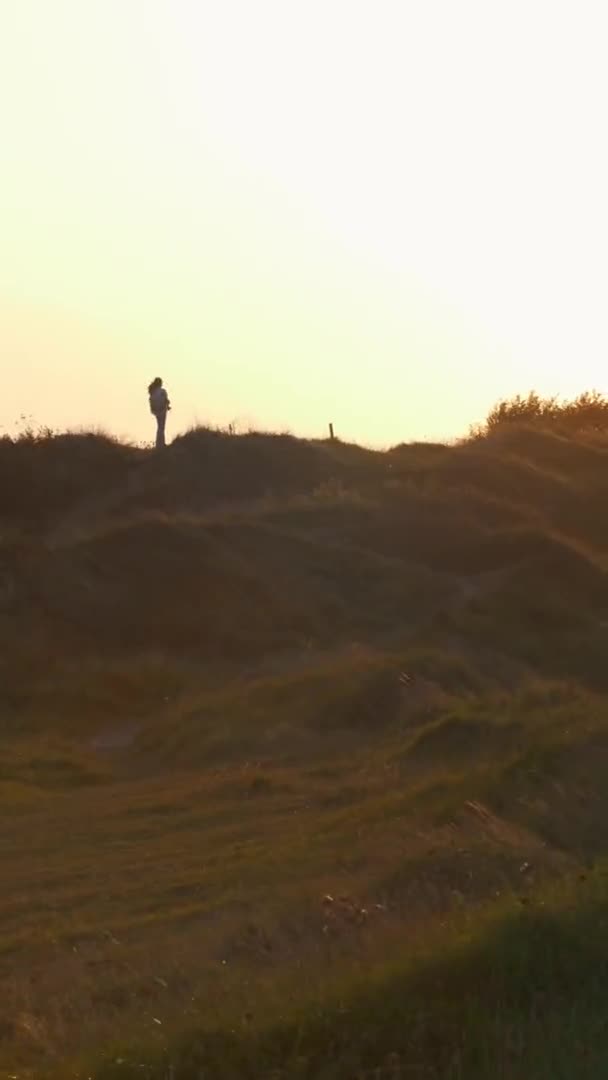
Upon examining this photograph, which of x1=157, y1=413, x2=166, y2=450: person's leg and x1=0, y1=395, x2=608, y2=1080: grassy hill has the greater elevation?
x1=157, y1=413, x2=166, y2=450: person's leg

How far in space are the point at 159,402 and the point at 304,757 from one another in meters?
20.1

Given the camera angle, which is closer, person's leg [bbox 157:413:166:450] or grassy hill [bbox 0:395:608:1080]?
grassy hill [bbox 0:395:608:1080]

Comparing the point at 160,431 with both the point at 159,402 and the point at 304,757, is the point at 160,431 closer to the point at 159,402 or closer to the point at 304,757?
the point at 159,402

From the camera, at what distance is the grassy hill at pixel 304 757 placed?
7.27m

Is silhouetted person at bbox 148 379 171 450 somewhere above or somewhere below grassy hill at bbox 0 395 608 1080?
above

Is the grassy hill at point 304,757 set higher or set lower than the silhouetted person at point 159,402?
lower

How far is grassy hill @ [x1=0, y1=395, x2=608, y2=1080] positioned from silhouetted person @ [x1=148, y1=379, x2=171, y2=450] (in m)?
0.95

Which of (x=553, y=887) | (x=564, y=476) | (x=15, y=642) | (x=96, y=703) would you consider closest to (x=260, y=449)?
(x=564, y=476)

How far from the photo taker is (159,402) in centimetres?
3928

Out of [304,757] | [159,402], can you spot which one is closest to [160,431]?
[159,402]

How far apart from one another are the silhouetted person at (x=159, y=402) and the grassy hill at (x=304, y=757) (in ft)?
3.13

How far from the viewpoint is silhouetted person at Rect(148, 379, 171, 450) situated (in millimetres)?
38656

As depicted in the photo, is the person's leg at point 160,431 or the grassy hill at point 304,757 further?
the person's leg at point 160,431

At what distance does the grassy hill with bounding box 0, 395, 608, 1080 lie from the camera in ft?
23.9
